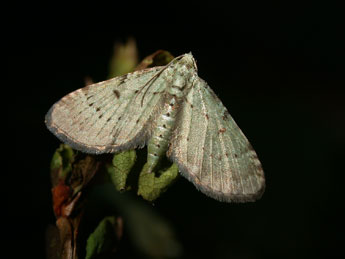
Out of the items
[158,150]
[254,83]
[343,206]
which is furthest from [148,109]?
[254,83]

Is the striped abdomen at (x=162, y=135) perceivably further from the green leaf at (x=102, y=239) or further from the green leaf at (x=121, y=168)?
the green leaf at (x=102, y=239)

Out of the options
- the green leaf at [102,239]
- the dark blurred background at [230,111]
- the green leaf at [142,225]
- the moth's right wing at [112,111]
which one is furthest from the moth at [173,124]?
the dark blurred background at [230,111]

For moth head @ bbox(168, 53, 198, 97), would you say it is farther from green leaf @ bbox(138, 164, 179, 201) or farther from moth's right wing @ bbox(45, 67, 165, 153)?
green leaf @ bbox(138, 164, 179, 201)

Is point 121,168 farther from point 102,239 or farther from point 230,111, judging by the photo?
point 230,111

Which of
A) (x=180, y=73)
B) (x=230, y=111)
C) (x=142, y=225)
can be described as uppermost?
(x=180, y=73)

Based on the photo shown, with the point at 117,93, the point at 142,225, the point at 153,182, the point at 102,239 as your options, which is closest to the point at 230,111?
the point at 142,225

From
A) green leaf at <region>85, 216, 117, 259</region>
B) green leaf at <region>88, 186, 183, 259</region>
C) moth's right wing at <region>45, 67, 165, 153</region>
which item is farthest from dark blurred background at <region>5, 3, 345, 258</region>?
moth's right wing at <region>45, 67, 165, 153</region>
